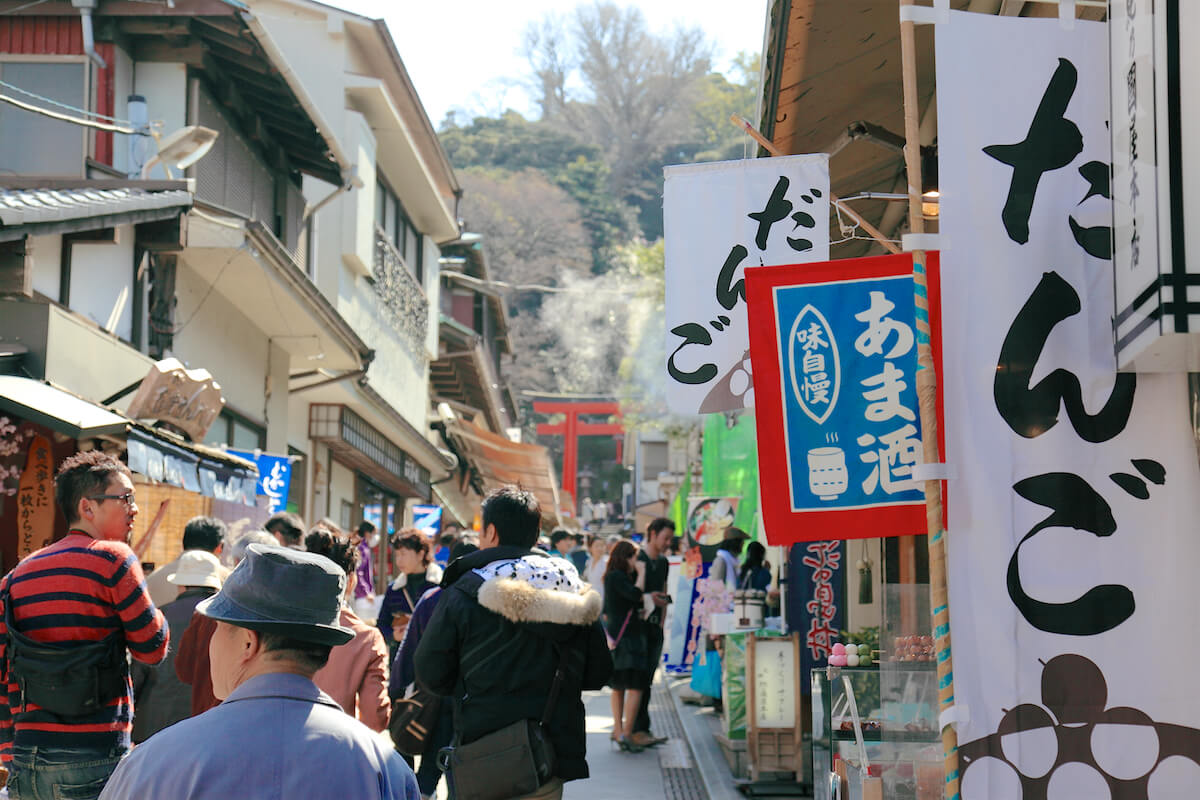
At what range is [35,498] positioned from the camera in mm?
9422

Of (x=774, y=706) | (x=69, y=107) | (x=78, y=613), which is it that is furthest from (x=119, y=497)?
(x=69, y=107)

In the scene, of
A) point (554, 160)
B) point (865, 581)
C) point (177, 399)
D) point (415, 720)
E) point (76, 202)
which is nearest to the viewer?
point (415, 720)

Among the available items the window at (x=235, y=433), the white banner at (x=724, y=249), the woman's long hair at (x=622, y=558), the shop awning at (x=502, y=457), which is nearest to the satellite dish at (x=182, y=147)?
the window at (x=235, y=433)

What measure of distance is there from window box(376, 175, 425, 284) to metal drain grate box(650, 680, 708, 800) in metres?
11.1

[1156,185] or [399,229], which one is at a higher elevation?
[399,229]

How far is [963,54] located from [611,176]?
71760mm

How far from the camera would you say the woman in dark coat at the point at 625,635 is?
11.4 m

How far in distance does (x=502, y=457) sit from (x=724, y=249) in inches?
916

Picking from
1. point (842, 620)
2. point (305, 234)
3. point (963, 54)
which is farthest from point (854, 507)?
point (305, 234)

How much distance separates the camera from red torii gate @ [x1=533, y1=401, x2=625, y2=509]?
205 feet

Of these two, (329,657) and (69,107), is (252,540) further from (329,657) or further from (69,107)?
(69,107)

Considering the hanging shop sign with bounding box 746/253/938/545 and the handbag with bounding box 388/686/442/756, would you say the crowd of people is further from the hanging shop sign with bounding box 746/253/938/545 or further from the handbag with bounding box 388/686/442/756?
the hanging shop sign with bounding box 746/253/938/545

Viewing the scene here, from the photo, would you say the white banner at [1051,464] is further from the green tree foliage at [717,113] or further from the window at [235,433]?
the green tree foliage at [717,113]

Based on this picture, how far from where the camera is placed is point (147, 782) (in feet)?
7.99
